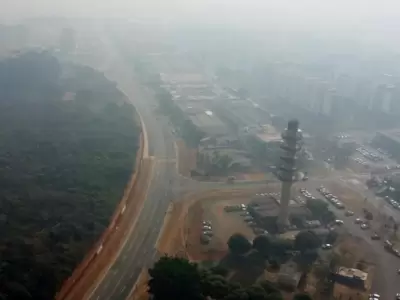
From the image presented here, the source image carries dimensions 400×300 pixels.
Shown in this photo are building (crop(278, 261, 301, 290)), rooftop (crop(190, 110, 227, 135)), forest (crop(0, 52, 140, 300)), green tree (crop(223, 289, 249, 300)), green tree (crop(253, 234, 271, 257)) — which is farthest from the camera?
rooftop (crop(190, 110, 227, 135))

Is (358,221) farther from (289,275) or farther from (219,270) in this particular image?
(219,270)

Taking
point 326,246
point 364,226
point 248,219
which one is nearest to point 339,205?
point 364,226

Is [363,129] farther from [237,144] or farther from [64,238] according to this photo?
[64,238]

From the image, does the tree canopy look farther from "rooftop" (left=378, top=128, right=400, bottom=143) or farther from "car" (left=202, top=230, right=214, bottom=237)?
"rooftop" (left=378, top=128, right=400, bottom=143)

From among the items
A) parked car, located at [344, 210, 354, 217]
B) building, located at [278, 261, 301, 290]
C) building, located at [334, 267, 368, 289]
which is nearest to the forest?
building, located at [278, 261, 301, 290]

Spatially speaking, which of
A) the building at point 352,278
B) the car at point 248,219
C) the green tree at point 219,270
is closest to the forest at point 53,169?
the green tree at point 219,270

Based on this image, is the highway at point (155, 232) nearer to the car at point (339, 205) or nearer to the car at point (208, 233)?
the car at point (339, 205)
